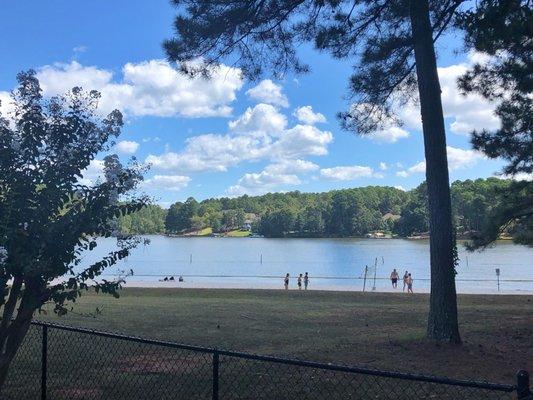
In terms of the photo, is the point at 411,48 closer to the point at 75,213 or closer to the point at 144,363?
the point at 144,363

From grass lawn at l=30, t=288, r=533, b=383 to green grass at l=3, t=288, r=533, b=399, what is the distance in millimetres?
15

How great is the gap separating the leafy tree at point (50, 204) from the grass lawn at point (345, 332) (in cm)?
428

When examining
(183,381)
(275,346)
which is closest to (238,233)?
(275,346)

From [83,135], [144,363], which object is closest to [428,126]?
[144,363]

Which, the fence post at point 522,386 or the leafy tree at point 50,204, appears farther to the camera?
the leafy tree at point 50,204

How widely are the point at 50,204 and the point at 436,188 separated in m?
6.63

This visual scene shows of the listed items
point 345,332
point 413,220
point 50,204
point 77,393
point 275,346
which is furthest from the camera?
point 413,220

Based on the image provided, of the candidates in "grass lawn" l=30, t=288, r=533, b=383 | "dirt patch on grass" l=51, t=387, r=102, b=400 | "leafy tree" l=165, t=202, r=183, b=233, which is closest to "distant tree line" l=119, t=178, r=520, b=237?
"leafy tree" l=165, t=202, r=183, b=233

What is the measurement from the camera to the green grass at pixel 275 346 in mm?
6746

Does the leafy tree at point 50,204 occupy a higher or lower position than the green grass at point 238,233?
lower

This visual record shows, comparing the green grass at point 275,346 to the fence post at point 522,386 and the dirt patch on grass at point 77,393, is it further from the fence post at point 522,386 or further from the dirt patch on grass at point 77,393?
the fence post at point 522,386

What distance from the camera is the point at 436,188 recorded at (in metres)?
9.41

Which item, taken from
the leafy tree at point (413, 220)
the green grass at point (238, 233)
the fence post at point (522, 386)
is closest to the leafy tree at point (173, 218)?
the green grass at point (238, 233)

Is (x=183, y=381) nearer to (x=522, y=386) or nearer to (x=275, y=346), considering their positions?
(x=275, y=346)
